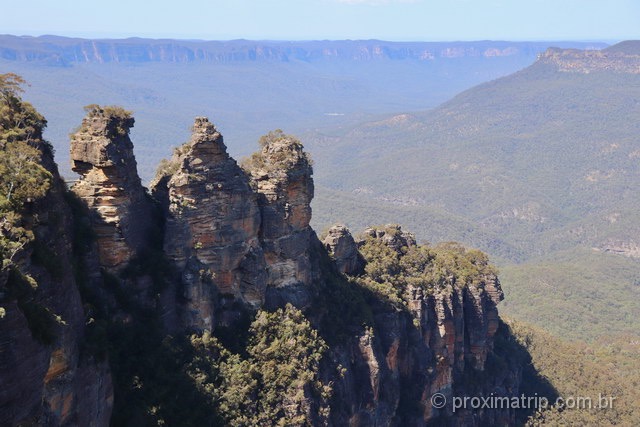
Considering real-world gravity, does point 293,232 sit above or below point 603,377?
above

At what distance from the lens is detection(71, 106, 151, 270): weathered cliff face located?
27.3 metres

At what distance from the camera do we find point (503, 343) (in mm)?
53594

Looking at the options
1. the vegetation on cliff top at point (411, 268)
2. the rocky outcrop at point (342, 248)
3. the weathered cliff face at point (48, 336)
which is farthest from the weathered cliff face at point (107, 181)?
the vegetation on cliff top at point (411, 268)

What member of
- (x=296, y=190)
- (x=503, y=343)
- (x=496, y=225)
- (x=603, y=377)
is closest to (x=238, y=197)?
(x=296, y=190)

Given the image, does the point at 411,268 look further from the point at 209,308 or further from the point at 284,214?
the point at 209,308

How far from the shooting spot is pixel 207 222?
31234 millimetres

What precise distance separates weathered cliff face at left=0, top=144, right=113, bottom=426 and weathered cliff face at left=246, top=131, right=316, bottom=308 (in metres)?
11.6

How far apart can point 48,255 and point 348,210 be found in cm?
15024

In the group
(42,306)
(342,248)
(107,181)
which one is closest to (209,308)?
(107,181)

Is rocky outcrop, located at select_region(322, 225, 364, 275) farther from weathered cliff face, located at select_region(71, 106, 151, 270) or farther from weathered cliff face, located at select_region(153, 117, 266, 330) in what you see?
weathered cliff face, located at select_region(71, 106, 151, 270)

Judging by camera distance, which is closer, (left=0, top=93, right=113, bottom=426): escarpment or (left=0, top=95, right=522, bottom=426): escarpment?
(left=0, top=93, right=113, bottom=426): escarpment

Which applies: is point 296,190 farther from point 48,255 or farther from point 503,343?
point 503,343

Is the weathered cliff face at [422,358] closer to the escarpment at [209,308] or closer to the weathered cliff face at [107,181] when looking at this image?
the escarpment at [209,308]

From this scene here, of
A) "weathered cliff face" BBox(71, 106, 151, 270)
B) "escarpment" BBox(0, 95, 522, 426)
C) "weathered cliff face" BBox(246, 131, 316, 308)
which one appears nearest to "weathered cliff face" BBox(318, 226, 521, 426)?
"escarpment" BBox(0, 95, 522, 426)
